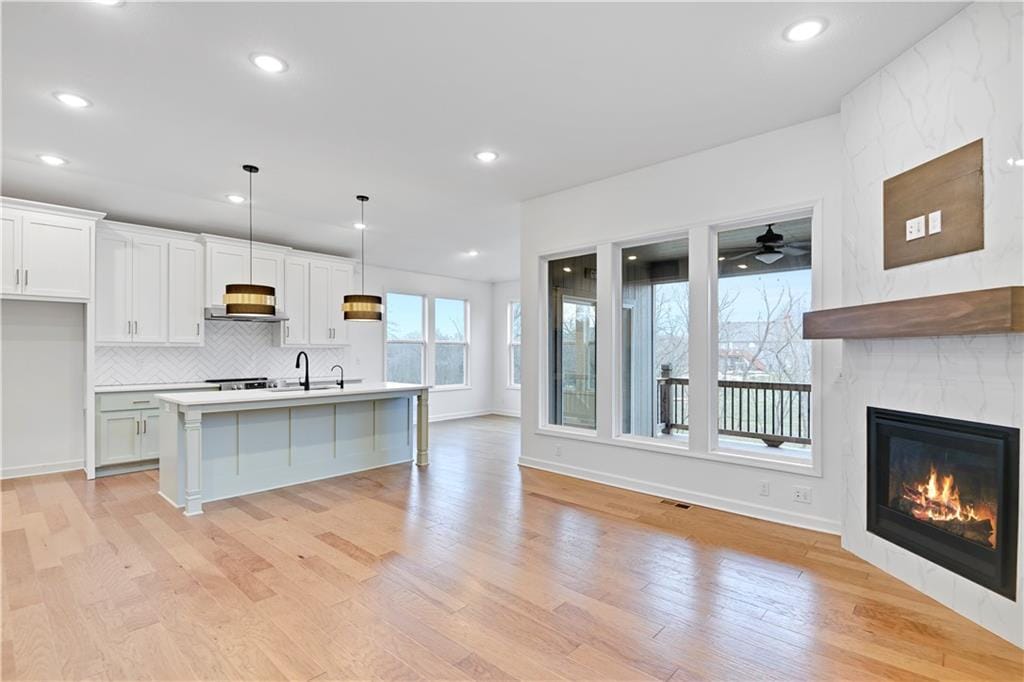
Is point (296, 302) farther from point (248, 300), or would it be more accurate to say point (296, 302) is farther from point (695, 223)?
point (695, 223)

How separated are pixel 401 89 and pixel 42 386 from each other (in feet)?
16.7

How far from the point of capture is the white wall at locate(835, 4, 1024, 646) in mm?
2271

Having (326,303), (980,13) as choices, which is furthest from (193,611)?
(326,303)

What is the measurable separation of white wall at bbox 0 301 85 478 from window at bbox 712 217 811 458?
6.44m

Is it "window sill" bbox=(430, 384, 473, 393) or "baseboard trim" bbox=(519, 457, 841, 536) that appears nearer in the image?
"baseboard trim" bbox=(519, 457, 841, 536)

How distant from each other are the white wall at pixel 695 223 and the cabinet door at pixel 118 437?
13.5 ft

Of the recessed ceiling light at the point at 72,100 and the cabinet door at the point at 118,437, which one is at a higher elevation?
the recessed ceiling light at the point at 72,100

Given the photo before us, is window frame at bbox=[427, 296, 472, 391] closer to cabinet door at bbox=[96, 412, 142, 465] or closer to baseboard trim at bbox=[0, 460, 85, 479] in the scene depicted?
cabinet door at bbox=[96, 412, 142, 465]

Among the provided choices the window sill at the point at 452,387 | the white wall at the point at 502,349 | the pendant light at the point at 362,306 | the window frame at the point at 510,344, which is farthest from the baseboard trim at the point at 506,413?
the pendant light at the point at 362,306

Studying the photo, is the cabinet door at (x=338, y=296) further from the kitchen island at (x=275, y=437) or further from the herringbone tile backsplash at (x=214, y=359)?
the kitchen island at (x=275, y=437)

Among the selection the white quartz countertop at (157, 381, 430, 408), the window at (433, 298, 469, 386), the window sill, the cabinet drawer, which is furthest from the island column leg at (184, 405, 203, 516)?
the window at (433, 298, 469, 386)

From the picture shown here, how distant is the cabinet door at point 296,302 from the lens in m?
6.80

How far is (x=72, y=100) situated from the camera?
3.21 metres

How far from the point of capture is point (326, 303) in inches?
286
